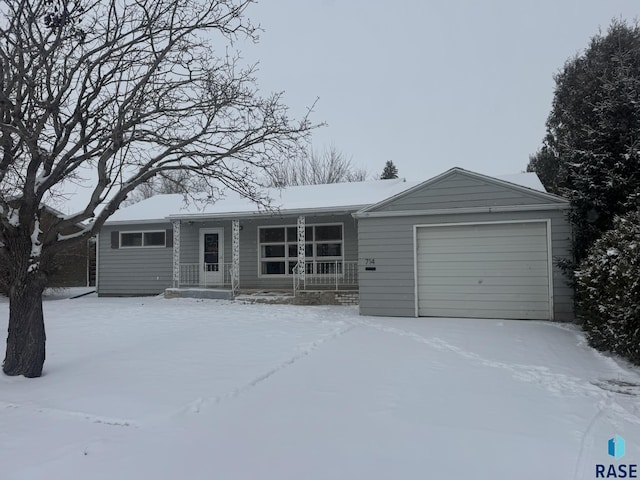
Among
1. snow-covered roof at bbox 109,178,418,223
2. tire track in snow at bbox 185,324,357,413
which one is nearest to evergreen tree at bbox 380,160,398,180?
snow-covered roof at bbox 109,178,418,223

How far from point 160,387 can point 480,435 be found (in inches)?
129

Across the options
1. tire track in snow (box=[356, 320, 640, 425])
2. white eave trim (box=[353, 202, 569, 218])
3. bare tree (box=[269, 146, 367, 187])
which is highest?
bare tree (box=[269, 146, 367, 187])

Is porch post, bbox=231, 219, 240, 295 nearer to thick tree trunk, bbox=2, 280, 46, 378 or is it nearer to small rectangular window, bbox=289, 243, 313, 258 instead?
small rectangular window, bbox=289, 243, 313, 258

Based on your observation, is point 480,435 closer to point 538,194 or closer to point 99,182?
point 99,182

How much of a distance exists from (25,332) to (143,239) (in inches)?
440

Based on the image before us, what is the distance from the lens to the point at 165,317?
10.2m

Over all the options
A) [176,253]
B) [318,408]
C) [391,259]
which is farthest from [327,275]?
[318,408]

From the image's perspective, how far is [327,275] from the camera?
44.5 feet

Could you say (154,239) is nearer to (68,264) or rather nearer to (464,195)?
(68,264)

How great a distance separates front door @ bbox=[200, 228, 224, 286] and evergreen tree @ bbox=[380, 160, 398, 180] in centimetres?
2258

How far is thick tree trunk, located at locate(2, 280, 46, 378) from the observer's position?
5.21 m

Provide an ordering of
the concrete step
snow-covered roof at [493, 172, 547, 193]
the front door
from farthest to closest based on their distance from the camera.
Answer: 1. the front door
2. the concrete step
3. snow-covered roof at [493, 172, 547, 193]

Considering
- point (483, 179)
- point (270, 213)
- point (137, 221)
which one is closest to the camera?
point (483, 179)

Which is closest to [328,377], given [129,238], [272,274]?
[272,274]
